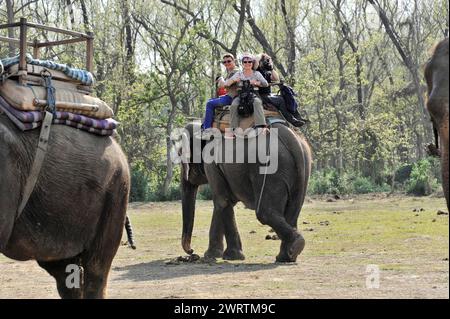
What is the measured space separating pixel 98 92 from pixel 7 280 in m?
26.7

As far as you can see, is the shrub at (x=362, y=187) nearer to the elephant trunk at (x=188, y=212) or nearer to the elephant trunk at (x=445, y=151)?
the elephant trunk at (x=188, y=212)

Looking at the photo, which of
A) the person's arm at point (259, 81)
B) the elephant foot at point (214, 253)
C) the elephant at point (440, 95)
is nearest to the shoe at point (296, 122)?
the person's arm at point (259, 81)

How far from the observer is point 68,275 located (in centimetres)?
653

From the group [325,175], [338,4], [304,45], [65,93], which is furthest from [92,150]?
[304,45]

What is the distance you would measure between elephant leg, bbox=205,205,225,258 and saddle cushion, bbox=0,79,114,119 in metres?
6.02

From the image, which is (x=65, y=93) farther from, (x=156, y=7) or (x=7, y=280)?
(x=156, y=7)

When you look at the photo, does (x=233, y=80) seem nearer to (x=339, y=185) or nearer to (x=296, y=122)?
(x=296, y=122)

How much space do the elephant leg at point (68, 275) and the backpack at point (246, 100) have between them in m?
5.38

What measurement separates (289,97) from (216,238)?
2103mm

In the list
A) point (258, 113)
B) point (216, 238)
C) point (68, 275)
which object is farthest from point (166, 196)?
point (68, 275)

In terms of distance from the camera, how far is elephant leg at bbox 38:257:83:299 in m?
6.49

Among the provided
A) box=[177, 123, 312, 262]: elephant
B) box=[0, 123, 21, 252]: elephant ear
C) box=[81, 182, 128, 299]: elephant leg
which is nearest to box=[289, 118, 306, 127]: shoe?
box=[177, 123, 312, 262]: elephant

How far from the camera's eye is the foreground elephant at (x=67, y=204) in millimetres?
5699

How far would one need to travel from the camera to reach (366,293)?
8.05 meters
